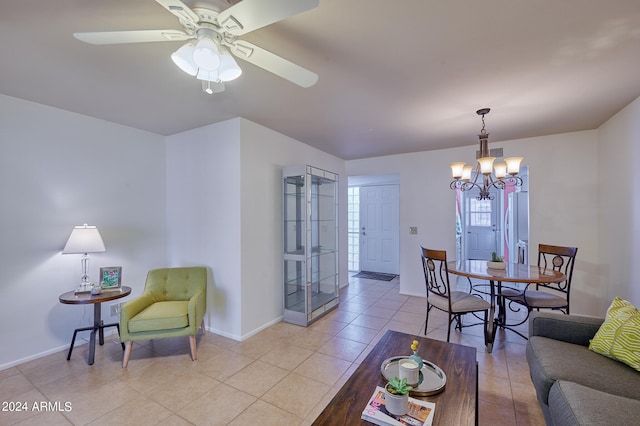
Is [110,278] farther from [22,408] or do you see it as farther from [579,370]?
[579,370]

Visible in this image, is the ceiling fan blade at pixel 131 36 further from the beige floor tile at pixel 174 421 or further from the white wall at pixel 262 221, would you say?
the beige floor tile at pixel 174 421

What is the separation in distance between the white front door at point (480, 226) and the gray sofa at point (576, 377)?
513cm

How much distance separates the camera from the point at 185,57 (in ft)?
4.16

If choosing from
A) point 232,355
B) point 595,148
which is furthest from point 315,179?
point 595,148

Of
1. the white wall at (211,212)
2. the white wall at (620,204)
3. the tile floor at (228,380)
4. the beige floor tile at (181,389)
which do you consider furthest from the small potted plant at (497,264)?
the beige floor tile at (181,389)

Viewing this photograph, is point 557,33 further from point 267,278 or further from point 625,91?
point 267,278

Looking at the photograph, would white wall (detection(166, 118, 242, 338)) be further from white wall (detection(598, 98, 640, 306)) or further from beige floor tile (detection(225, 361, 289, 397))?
white wall (detection(598, 98, 640, 306))

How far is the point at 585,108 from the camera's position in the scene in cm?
271

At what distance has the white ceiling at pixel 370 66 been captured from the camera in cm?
144

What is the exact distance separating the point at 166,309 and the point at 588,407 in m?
3.05

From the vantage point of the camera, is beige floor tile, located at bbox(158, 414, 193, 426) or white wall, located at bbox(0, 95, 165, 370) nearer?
beige floor tile, located at bbox(158, 414, 193, 426)

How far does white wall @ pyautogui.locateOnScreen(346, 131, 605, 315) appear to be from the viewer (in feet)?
11.3

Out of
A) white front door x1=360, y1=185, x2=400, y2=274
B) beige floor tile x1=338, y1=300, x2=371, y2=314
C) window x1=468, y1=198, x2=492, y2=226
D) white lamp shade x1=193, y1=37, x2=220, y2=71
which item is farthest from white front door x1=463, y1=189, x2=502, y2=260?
white lamp shade x1=193, y1=37, x2=220, y2=71

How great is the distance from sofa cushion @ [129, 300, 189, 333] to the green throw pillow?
315cm
